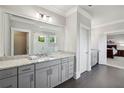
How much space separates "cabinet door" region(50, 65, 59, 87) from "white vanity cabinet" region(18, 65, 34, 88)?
1.84 ft

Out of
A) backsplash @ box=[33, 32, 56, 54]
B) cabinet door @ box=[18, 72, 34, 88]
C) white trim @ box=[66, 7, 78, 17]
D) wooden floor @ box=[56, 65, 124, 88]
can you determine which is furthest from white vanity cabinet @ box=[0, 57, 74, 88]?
white trim @ box=[66, 7, 78, 17]

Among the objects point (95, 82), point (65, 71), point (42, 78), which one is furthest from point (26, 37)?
point (95, 82)

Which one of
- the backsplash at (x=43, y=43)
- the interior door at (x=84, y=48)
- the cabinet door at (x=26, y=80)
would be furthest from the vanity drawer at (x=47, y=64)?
the interior door at (x=84, y=48)

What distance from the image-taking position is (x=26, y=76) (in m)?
1.68

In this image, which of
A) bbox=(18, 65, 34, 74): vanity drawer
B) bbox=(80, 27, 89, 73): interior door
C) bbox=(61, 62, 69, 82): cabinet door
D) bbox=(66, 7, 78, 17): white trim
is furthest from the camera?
bbox=(80, 27, 89, 73): interior door

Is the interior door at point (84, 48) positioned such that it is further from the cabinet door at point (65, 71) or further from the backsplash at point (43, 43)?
the backsplash at point (43, 43)

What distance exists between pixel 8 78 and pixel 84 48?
3022 millimetres

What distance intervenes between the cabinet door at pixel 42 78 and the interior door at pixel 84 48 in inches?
75.3

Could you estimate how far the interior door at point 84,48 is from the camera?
11.4 feet

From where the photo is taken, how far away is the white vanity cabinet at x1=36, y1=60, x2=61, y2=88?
189 cm

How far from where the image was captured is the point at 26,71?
1.67 m

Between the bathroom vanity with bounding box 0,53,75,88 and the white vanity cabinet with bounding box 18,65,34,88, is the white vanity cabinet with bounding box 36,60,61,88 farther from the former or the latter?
the white vanity cabinet with bounding box 18,65,34,88
